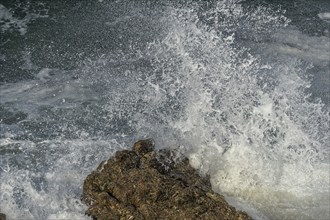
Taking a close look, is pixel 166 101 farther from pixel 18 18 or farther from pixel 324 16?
pixel 324 16

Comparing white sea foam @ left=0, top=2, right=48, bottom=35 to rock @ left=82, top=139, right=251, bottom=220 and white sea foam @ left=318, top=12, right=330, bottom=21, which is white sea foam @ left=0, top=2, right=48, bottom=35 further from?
white sea foam @ left=318, top=12, right=330, bottom=21

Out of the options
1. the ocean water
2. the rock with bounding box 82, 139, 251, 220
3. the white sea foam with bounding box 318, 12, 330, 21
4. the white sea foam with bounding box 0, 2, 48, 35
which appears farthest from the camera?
the white sea foam with bounding box 318, 12, 330, 21

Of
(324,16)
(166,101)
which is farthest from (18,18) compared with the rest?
(324,16)

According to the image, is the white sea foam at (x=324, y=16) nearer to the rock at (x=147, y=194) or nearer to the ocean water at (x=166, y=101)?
the ocean water at (x=166, y=101)

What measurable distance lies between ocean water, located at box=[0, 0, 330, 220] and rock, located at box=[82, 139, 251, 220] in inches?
13.7

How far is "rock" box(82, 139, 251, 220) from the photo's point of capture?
442 centimetres

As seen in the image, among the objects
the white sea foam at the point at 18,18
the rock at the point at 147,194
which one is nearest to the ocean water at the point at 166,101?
the white sea foam at the point at 18,18

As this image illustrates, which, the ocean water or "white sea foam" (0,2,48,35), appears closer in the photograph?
the ocean water

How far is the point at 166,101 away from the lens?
6988 millimetres

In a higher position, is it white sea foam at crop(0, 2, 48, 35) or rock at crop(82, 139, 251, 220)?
rock at crop(82, 139, 251, 220)

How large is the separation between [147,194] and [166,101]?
8.54ft

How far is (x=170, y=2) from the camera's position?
10.2 metres

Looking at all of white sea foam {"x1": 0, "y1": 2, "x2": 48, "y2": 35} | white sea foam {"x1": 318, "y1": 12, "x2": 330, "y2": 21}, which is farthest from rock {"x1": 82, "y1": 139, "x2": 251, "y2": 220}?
white sea foam {"x1": 318, "y1": 12, "x2": 330, "y2": 21}

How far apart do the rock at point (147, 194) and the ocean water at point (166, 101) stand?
0.35 meters
